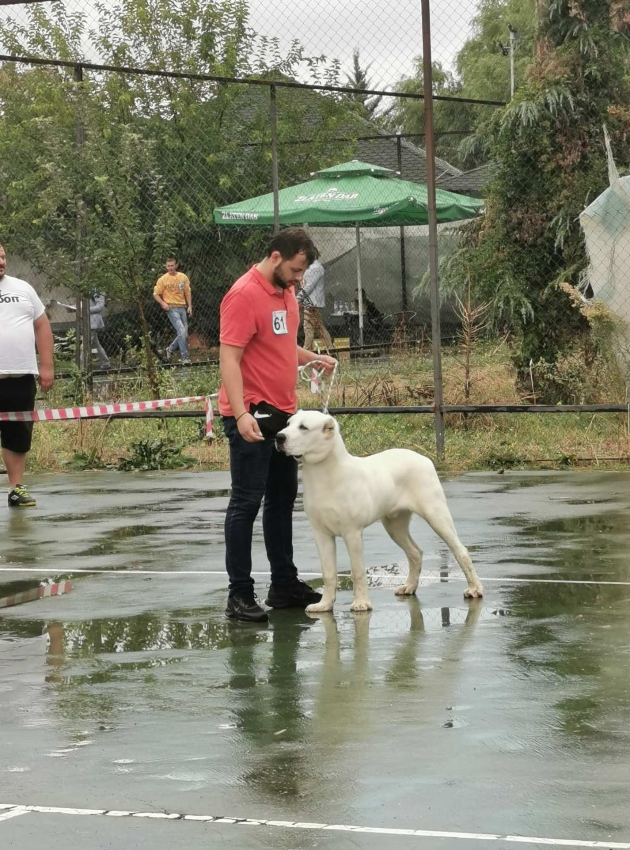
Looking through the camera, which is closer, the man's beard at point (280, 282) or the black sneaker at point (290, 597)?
the man's beard at point (280, 282)

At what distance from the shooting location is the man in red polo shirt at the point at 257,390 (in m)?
7.10

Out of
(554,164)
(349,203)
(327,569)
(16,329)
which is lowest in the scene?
(327,569)

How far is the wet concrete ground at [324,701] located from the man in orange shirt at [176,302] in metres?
8.78

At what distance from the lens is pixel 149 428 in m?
15.4

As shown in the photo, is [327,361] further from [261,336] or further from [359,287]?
[359,287]

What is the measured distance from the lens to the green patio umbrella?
20359mm

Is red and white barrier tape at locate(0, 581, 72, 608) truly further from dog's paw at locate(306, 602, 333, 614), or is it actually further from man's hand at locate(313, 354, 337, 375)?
man's hand at locate(313, 354, 337, 375)

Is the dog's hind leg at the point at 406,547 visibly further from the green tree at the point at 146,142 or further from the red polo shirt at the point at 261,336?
the green tree at the point at 146,142

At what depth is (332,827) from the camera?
412 cm

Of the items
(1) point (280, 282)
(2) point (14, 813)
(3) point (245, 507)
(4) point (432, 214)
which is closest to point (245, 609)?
(3) point (245, 507)

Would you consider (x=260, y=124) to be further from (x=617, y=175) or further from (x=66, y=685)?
(x=66, y=685)

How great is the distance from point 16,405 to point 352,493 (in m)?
5.04

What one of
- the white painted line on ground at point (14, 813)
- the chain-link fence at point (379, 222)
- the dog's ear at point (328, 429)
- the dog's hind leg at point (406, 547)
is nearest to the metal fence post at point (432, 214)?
the chain-link fence at point (379, 222)

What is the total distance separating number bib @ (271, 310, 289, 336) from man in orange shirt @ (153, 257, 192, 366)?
10.4 m
